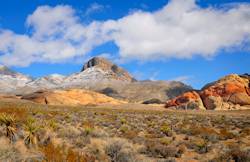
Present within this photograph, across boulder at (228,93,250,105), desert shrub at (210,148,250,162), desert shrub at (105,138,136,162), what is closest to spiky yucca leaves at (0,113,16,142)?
desert shrub at (105,138,136,162)

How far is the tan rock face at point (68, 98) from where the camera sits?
10248cm

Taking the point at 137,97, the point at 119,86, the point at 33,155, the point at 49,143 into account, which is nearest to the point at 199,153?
the point at 49,143

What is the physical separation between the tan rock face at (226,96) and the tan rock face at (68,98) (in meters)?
27.9

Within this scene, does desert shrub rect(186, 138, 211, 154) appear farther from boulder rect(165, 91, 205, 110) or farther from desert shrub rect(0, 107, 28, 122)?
boulder rect(165, 91, 205, 110)

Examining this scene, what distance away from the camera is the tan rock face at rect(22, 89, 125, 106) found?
102481 mm

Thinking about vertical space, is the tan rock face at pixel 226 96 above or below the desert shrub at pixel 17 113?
above

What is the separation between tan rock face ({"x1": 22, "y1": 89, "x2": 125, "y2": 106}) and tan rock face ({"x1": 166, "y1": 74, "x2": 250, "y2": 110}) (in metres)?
27.9

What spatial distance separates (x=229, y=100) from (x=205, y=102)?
6.27 meters

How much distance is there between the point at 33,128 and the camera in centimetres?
1472

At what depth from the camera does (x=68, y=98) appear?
363 ft

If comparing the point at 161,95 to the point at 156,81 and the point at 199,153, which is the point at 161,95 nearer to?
the point at 156,81

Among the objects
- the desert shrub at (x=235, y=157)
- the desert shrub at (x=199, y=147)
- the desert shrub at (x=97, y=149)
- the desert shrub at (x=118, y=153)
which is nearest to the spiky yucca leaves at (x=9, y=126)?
the desert shrub at (x=97, y=149)

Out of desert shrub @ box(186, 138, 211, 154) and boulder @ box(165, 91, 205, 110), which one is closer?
desert shrub @ box(186, 138, 211, 154)

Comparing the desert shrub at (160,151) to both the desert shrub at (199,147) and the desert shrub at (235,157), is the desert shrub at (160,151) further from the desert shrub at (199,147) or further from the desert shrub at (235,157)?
the desert shrub at (235,157)
